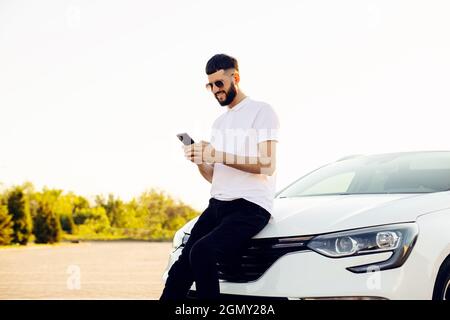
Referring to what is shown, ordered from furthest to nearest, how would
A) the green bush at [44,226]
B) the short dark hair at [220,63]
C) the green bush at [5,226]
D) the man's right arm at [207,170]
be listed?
the green bush at [44,226], the green bush at [5,226], the man's right arm at [207,170], the short dark hair at [220,63]

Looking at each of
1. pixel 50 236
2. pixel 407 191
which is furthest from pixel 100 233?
pixel 407 191

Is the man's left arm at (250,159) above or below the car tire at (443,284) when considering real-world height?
above

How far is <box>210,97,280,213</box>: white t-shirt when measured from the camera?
4.01 meters

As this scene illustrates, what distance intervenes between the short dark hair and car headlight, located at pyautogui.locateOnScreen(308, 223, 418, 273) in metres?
1.15

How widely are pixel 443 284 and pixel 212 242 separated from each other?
1.30m

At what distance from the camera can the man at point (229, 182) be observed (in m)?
3.79

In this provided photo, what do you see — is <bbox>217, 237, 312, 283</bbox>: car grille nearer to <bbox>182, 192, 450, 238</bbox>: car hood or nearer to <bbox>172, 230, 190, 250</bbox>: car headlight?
<bbox>182, 192, 450, 238</bbox>: car hood

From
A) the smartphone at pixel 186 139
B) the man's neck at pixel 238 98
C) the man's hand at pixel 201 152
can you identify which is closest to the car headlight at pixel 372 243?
the man's hand at pixel 201 152

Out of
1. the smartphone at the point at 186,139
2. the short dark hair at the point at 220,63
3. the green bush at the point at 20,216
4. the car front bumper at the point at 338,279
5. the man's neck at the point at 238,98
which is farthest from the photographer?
the green bush at the point at 20,216

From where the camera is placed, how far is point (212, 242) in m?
3.79

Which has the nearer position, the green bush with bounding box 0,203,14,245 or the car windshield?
the car windshield

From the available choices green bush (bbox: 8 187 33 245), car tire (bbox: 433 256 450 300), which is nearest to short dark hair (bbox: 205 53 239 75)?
car tire (bbox: 433 256 450 300)

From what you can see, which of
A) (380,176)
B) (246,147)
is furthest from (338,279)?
(380,176)

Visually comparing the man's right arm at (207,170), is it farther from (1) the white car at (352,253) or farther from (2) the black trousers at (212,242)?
(1) the white car at (352,253)
